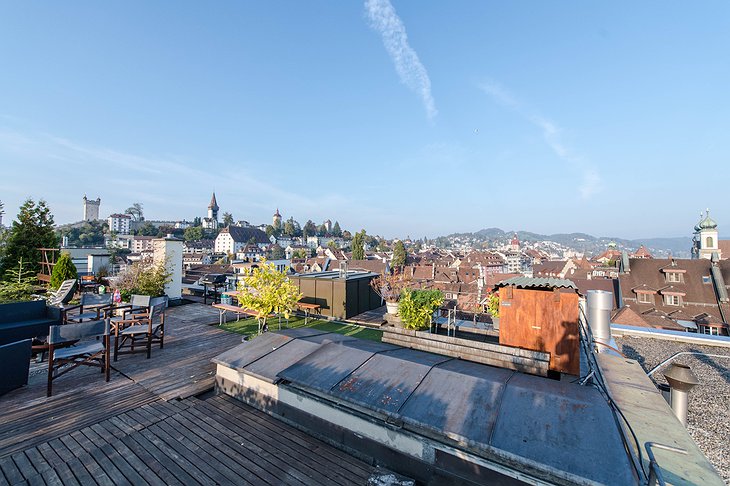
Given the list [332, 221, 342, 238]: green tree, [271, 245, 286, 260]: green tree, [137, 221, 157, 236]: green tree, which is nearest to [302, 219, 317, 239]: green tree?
[332, 221, 342, 238]: green tree

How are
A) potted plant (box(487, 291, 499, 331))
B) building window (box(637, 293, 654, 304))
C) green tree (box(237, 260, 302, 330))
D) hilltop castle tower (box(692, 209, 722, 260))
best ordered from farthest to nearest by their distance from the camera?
A: hilltop castle tower (box(692, 209, 722, 260)), building window (box(637, 293, 654, 304)), potted plant (box(487, 291, 499, 331)), green tree (box(237, 260, 302, 330))

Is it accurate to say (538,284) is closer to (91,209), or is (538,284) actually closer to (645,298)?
(645,298)

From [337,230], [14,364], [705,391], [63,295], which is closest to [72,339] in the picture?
[14,364]

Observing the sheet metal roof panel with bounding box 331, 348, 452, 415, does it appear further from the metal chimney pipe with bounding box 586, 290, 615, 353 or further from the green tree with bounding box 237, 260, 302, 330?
the metal chimney pipe with bounding box 586, 290, 615, 353

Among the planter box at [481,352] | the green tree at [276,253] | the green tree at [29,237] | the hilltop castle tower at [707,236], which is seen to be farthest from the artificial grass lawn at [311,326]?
the green tree at [276,253]

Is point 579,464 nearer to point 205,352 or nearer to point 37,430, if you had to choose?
point 37,430

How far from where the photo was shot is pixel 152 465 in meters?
3.10

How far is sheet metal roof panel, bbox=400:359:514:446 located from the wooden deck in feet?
3.05

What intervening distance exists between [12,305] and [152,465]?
19.3 ft

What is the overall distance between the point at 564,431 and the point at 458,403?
95 cm

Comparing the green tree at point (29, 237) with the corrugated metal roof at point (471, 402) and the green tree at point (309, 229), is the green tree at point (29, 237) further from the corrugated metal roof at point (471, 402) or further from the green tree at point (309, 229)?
the green tree at point (309, 229)

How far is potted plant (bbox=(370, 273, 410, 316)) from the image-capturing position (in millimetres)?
8492

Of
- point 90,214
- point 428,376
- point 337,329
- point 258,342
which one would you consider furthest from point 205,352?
point 90,214

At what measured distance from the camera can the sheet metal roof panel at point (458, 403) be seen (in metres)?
2.82
